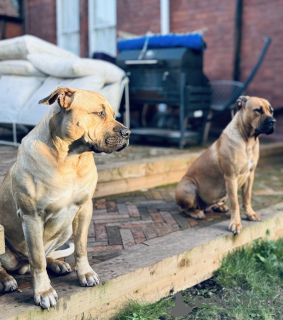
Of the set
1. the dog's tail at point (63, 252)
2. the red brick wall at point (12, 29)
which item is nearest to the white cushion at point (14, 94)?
the dog's tail at point (63, 252)

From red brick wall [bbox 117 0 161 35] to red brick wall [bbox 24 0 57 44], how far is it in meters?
2.34

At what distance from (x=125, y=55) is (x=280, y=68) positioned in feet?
8.73

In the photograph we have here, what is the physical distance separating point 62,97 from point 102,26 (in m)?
8.02

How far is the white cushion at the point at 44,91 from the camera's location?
16.3 ft

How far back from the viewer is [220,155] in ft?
11.3

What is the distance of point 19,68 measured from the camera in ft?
19.0

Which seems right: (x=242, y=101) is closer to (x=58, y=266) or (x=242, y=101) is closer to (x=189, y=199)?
(x=189, y=199)

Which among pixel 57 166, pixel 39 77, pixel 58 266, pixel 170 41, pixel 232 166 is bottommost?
pixel 58 266

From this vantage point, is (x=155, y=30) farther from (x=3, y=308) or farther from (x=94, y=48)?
(x=3, y=308)

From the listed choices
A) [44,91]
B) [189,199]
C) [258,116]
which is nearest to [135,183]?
[189,199]

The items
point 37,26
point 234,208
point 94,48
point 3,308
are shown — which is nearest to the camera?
point 3,308

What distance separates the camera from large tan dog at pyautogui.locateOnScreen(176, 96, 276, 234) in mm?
3311

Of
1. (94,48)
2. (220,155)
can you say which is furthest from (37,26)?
(220,155)

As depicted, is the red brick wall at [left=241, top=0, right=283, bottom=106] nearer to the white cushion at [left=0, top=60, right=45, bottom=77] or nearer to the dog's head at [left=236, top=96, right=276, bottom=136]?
the white cushion at [left=0, top=60, right=45, bottom=77]
